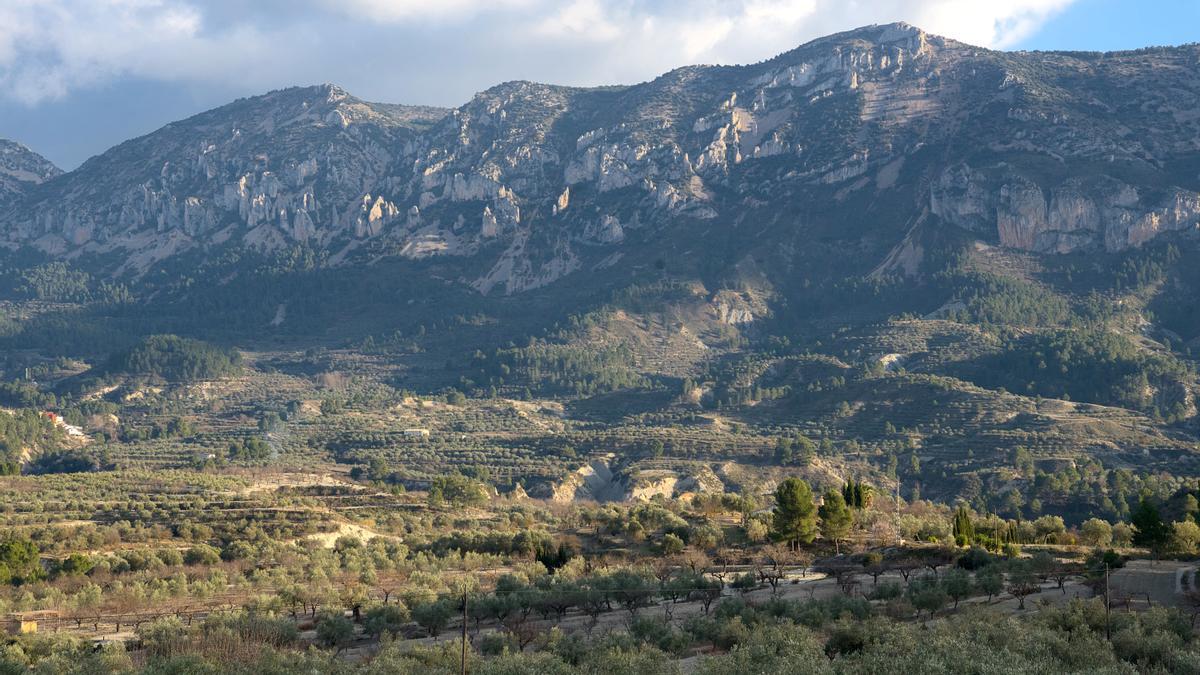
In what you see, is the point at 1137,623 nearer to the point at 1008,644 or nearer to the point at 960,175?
the point at 1008,644

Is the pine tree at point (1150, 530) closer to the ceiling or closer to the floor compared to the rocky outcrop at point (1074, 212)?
closer to the floor

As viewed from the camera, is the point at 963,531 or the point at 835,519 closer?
the point at 963,531

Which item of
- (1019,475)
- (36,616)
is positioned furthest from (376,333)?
(36,616)

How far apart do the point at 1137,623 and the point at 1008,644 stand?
4745 millimetres

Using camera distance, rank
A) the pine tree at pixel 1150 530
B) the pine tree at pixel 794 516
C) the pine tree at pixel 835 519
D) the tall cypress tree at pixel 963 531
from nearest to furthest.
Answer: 1. the pine tree at pixel 1150 530
2. the tall cypress tree at pixel 963 531
3. the pine tree at pixel 794 516
4. the pine tree at pixel 835 519

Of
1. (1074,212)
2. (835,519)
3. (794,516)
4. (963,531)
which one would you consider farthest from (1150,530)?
(1074,212)

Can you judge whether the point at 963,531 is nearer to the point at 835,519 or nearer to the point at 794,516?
the point at 835,519

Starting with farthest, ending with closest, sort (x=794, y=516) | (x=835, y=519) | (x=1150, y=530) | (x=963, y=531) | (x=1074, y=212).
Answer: (x=1074, y=212) < (x=835, y=519) < (x=794, y=516) < (x=963, y=531) < (x=1150, y=530)

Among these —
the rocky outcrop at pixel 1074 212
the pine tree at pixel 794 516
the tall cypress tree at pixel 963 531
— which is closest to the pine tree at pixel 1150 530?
the tall cypress tree at pixel 963 531

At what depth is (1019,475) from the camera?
10212 centimetres

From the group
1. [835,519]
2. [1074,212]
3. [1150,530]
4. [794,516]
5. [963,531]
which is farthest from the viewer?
[1074,212]

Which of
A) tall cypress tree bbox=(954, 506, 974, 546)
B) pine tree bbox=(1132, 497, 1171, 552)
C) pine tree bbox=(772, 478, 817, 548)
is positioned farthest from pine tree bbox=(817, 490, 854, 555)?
pine tree bbox=(1132, 497, 1171, 552)

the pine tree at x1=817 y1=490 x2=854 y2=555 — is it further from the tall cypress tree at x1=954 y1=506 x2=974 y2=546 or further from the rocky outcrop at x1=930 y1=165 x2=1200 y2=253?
the rocky outcrop at x1=930 y1=165 x2=1200 y2=253

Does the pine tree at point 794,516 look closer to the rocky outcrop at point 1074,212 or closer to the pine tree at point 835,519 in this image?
the pine tree at point 835,519
